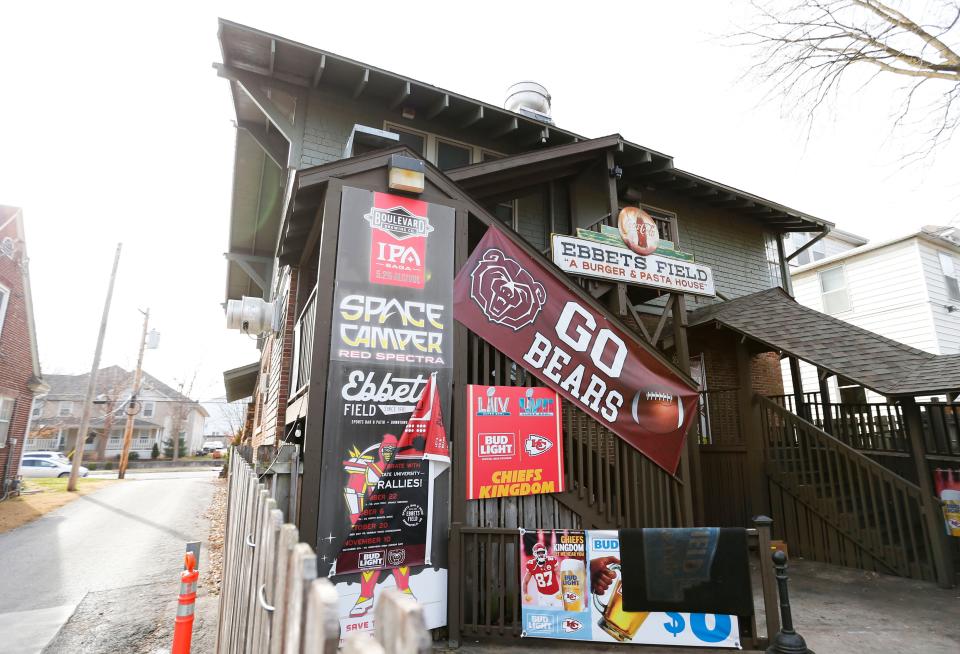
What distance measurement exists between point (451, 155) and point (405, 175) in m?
4.83

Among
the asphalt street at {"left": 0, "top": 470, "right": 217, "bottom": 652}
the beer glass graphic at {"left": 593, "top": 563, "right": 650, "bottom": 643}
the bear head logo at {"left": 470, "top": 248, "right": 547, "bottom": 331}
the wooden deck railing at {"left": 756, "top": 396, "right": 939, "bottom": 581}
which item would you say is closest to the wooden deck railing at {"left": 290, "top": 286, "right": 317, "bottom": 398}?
the bear head logo at {"left": 470, "top": 248, "right": 547, "bottom": 331}

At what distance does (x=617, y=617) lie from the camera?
16.3 feet

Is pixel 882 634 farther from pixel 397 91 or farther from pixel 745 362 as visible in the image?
pixel 397 91

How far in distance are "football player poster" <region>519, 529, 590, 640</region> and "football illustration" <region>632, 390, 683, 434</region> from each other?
2.43 metres

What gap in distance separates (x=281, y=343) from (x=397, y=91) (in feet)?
17.3

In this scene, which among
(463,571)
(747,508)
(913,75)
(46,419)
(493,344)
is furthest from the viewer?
(46,419)

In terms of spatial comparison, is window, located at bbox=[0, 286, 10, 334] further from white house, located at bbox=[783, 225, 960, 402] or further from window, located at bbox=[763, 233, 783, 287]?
white house, located at bbox=[783, 225, 960, 402]

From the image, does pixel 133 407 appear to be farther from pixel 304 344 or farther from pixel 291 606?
pixel 291 606

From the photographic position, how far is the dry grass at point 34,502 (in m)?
13.1

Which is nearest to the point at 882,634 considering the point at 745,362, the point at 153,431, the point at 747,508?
the point at 747,508

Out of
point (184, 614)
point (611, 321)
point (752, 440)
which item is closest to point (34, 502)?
point (184, 614)

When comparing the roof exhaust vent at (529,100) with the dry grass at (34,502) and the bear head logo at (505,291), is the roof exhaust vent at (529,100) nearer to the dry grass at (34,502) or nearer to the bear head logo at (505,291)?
the bear head logo at (505,291)

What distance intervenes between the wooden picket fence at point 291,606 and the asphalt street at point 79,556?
449 cm

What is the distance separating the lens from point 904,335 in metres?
17.8
